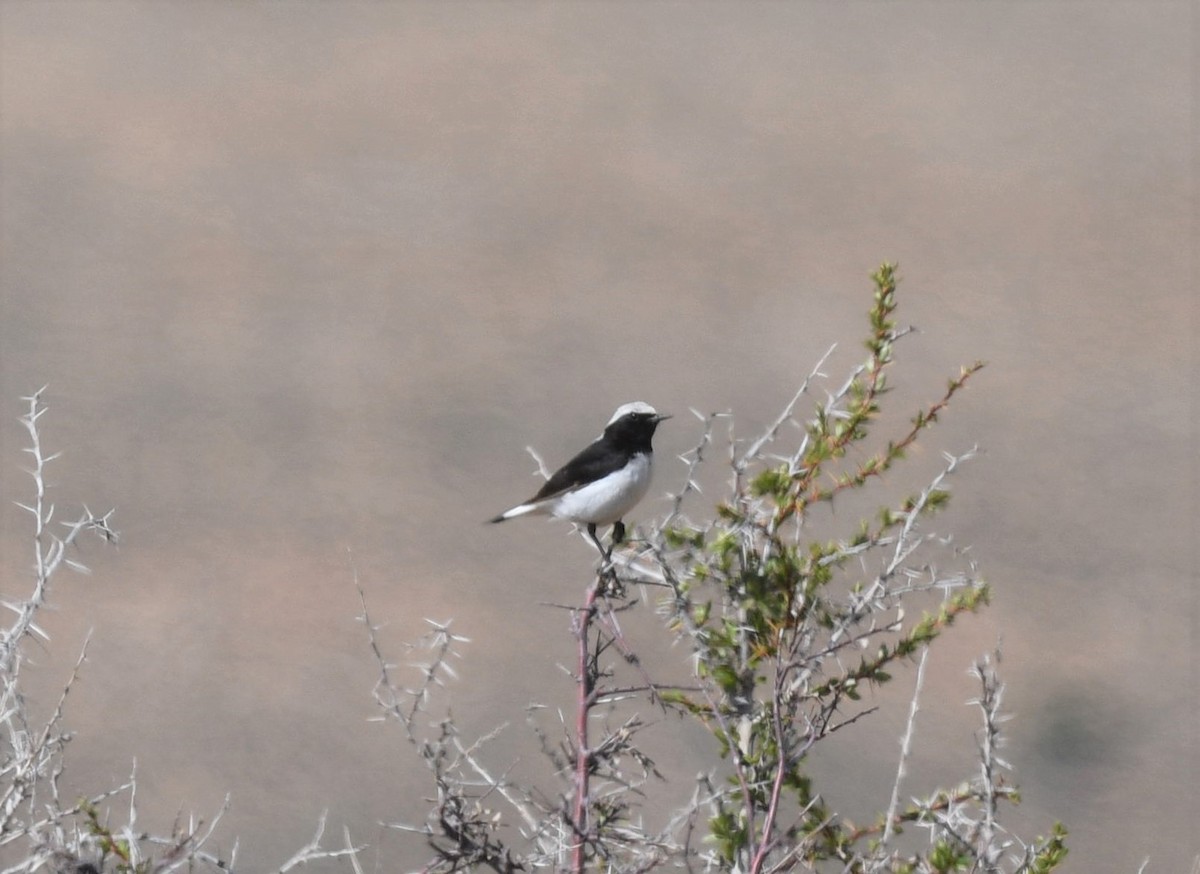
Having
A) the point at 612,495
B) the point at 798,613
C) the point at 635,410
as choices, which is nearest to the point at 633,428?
the point at 635,410

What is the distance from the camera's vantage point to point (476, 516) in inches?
1047

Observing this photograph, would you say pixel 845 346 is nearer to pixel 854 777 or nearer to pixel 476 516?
pixel 476 516

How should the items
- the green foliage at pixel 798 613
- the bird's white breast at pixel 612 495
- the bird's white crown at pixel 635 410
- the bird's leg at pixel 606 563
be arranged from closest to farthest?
the green foliage at pixel 798 613 < the bird's leg at pixel 606 563 < the bird's white breast at pixel 612 495 < the bird's white crown at pixel 635 410

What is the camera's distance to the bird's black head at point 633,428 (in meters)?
7.22

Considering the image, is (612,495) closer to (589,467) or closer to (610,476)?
(610,476)

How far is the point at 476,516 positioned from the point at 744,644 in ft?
72.5

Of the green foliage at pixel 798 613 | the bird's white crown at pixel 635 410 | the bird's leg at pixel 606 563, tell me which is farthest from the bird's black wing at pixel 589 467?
the green foliage at pixel 798 613

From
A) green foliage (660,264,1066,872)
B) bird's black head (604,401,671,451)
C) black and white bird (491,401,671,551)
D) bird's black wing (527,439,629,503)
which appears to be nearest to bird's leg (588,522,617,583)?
green foliage (660,264,1066,872)

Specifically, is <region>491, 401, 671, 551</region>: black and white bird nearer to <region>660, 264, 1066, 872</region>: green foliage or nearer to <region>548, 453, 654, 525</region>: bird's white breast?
<region>548, 453, 654, 525</region>: bird's white breast

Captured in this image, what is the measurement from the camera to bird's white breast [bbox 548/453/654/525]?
22.7ft

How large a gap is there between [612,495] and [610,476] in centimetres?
14

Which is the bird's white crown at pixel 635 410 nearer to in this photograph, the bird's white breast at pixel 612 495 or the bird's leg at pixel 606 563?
the bird's white breast at pixel 612 495

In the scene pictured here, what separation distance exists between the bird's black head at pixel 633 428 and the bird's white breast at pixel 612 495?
0.32 ft

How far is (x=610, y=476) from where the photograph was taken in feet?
23.1
